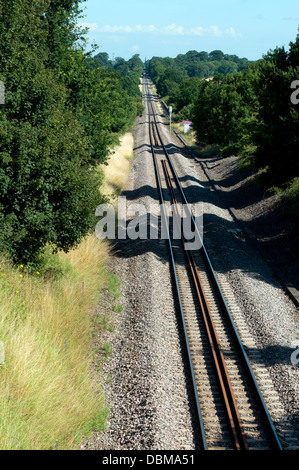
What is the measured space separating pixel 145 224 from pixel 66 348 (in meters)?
10.9

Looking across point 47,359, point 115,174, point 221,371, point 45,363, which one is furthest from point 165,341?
point 115,174

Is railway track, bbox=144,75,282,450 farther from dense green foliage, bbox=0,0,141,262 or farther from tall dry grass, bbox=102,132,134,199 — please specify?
tall dry grass, bbox=102,132,134,199

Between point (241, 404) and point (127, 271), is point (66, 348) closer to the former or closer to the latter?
point (241, 404)

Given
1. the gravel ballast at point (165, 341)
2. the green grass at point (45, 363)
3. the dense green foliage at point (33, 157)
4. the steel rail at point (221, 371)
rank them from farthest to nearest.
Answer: the dense green foliage at point (33, 157)
the gravel ballast at point (165, 341)
the steel rail at point (221, 371)
the green grass at point (45, 363)

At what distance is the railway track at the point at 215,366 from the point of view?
8.05 m

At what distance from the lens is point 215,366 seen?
32.7 feet

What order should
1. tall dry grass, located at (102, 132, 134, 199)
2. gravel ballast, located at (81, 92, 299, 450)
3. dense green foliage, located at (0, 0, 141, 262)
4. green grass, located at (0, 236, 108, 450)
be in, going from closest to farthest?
1. green grass, located at (0, 236, 108, 450)
2. gravel ballast, located at (81, 92, 299, 450)
3. dense green foliage, located at (0, 0, 141, 262)
4. tall dry grass, located at (102, 132, 134, 199)

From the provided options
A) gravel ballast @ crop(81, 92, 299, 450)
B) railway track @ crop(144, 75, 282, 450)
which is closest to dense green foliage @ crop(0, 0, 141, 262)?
gravel ballast @ crop(81, 92, 299, 450)

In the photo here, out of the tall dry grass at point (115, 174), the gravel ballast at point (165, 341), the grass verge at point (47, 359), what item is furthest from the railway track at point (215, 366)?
the tall dry grass at point (115, 174)

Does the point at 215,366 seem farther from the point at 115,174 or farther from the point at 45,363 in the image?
the point at 115,174

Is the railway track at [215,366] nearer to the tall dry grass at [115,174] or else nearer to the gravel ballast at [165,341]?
the gravel ballast at [165,341]

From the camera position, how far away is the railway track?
26.4 ft

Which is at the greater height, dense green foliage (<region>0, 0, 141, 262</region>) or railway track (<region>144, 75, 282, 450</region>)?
dense green foliage (<region>0, 0, 141, 262</region>)

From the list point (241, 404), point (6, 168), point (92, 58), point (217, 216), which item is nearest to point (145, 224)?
point (217, 216)
